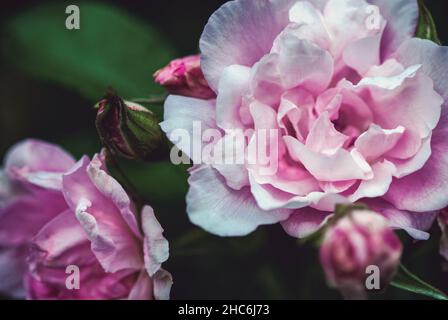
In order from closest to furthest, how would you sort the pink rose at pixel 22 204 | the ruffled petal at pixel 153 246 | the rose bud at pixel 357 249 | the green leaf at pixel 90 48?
1. the rose bud at pixel 357 249
2. the ruffled petal at pixel 153 246
3. the pink rose at pixel 22 204
4. the green leaf at pixel 90 48

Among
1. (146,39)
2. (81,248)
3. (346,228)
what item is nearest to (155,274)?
(81,248)

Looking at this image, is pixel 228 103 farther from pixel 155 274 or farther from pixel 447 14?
pixel 447 14

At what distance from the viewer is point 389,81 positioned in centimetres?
61

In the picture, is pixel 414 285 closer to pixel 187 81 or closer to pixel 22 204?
pixel 187 81

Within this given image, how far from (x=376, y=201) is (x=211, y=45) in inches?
8.4

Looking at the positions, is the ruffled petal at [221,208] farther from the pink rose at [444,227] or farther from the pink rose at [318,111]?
the pink rose at [444,227]

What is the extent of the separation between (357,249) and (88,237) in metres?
0.26

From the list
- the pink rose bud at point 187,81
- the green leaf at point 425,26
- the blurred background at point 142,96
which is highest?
the green leaf at point 425,26

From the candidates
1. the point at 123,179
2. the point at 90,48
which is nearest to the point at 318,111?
the point at 123,179

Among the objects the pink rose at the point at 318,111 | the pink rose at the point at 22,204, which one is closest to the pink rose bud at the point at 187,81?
the pink rose at the point at 318,111

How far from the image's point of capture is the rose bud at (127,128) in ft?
2.12

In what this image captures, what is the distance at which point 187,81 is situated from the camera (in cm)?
70

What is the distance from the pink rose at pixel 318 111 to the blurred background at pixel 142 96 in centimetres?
13

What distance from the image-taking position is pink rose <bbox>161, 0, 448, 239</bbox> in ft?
1.98
